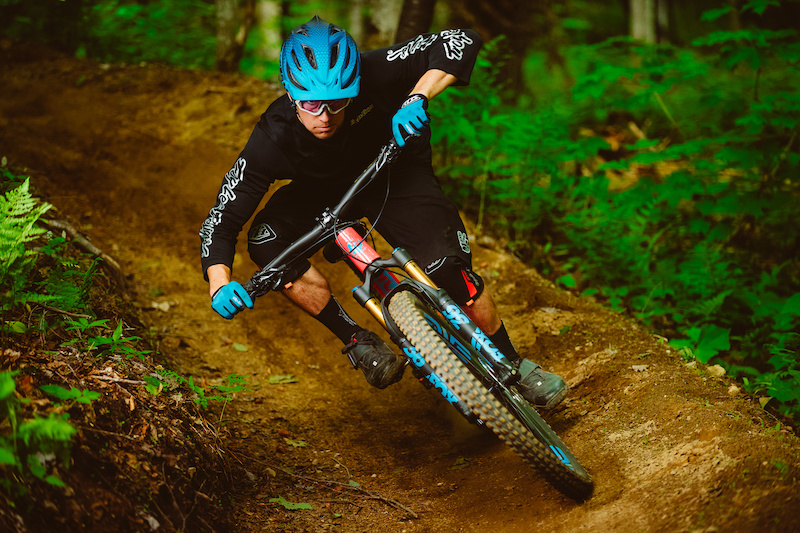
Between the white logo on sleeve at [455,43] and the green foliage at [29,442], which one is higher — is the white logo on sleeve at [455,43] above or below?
above

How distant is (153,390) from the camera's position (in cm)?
305

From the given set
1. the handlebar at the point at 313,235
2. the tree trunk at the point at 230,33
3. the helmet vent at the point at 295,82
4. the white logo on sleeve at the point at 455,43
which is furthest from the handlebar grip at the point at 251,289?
the tree trunk at the point at 230,33

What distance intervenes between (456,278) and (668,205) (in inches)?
175

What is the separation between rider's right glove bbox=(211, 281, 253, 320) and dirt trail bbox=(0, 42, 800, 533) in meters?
1.07

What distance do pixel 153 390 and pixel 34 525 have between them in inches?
43.7

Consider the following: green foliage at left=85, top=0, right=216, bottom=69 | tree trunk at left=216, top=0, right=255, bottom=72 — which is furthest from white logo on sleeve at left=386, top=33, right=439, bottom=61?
green foliage at left=85, top=0, right=216, bottom=69

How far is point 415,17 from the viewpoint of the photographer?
6.47 meters

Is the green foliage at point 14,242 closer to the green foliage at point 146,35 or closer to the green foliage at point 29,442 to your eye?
the green foliage at point 29,442

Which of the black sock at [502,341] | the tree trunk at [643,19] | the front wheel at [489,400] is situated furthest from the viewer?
the tree trunk at [643,19]

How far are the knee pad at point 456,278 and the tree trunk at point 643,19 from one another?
13503 millimetres

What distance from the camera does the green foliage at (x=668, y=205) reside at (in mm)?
5234

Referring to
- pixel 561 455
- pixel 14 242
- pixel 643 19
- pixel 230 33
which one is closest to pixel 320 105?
pixel 14 242

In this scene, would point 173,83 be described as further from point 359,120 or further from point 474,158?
point 359,120

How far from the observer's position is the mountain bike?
8.30ft
